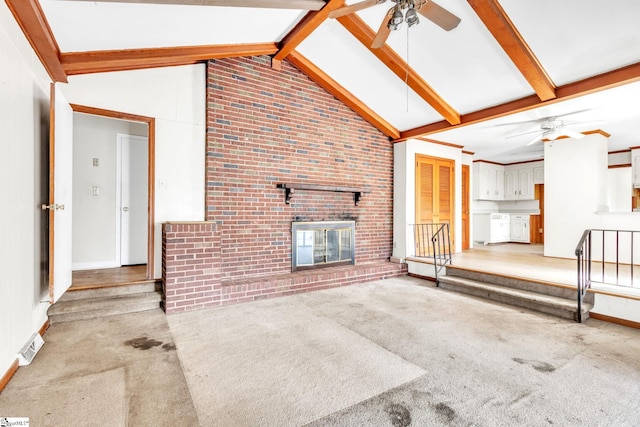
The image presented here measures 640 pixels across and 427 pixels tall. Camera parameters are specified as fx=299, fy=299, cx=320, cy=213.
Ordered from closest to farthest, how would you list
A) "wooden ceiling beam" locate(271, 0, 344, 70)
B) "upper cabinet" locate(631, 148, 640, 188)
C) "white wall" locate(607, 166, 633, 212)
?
"wooden ceiling beam" locate(271, 0, 344, 70)
"upper cabinet" locate(631, 148, 640, 188)
"white wall" locate(607, 166, 633, 212)

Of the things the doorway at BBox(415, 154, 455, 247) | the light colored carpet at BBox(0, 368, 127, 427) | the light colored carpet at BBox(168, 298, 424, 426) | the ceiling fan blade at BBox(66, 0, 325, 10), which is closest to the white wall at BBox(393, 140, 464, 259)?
the doorway at BBox(415, 154, 455, 247)

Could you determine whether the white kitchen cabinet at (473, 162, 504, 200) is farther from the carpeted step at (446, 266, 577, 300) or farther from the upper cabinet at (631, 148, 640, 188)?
the carpeted step at (446, 266, 577, 300)

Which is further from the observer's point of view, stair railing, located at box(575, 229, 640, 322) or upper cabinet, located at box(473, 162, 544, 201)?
upper cabinet, located at box(473, 162, 544, 201)

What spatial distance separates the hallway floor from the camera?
70.6 inches

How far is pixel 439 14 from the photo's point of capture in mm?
2494

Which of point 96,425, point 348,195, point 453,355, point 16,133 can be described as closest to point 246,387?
point 96,425

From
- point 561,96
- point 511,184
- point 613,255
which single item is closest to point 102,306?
point 561,96

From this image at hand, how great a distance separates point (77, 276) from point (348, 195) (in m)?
4.22

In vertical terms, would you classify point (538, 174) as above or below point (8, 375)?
above

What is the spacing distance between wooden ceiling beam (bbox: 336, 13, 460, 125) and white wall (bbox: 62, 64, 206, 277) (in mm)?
2084

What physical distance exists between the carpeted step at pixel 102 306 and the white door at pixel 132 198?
1.55 metres

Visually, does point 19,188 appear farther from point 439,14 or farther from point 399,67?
point 399,67

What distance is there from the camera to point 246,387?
207 centimetres

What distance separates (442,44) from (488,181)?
20.2 ft
